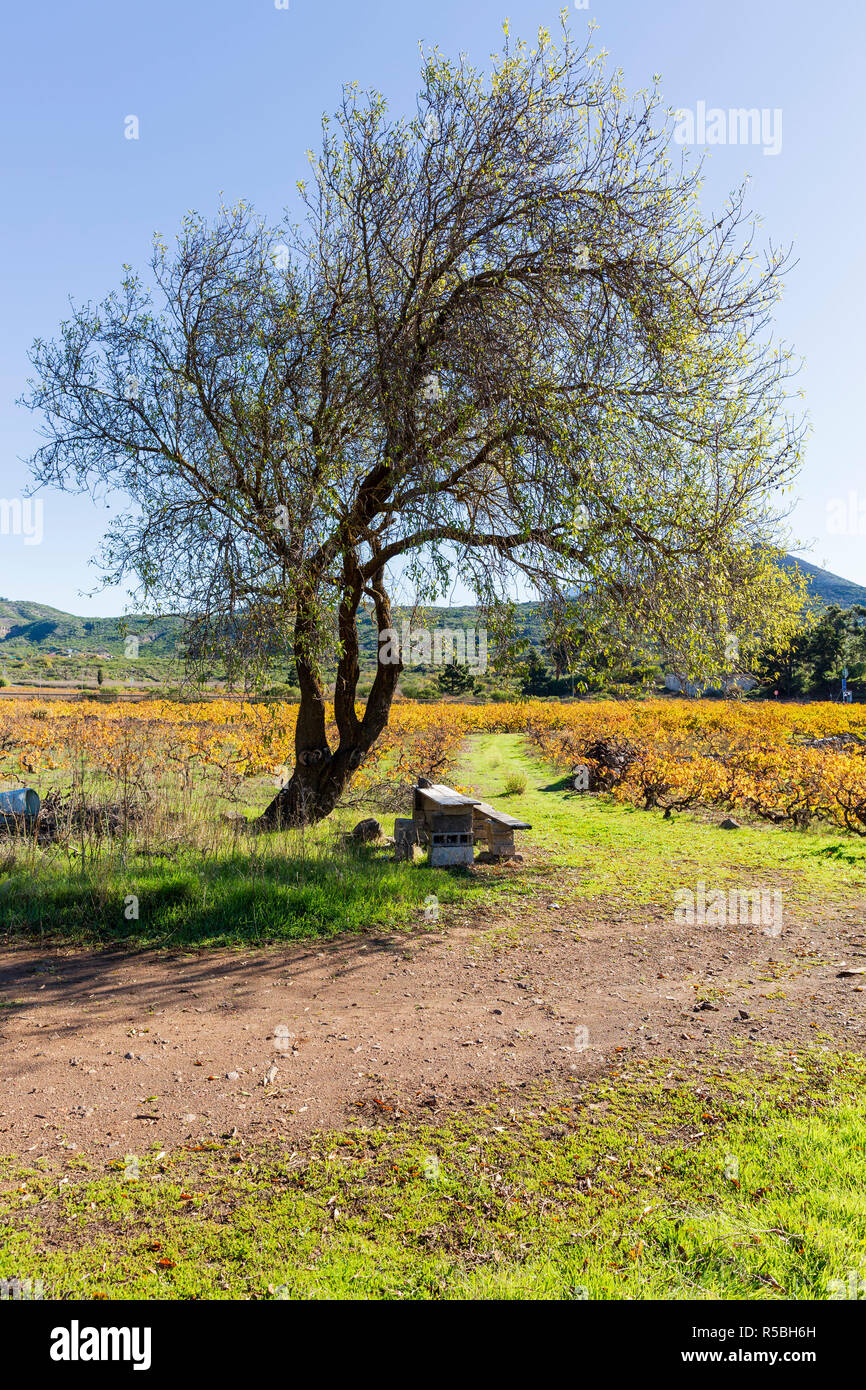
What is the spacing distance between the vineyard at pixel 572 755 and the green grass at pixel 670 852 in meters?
0.75

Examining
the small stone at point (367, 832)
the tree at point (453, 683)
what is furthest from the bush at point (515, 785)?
the tree at point (453, 683)

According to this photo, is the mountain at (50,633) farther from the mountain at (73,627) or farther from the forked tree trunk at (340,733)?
the forked tree trunk at (340,733)

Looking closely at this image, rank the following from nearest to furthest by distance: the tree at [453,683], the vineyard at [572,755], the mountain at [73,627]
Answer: the vineyard at [572,755], the tree at [453,683], the mountain at [73,627]

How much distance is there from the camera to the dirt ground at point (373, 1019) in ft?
13.5

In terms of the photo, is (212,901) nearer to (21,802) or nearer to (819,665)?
(21,802)

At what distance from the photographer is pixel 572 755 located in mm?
19359

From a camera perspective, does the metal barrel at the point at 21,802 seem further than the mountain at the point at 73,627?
No

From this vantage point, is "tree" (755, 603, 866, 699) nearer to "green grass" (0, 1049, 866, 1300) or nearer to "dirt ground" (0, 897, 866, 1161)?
"dirt ground" (0, 897, 866, 1161)

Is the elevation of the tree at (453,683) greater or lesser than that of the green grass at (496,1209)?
greater

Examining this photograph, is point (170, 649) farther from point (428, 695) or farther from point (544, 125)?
point (428, 695)

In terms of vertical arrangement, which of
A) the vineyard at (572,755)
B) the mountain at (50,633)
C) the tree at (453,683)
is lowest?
the vineyard at (572,755)

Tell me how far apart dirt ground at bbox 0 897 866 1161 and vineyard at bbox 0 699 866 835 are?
11.2ft

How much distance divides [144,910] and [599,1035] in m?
4.55

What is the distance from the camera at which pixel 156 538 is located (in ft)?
32.2
